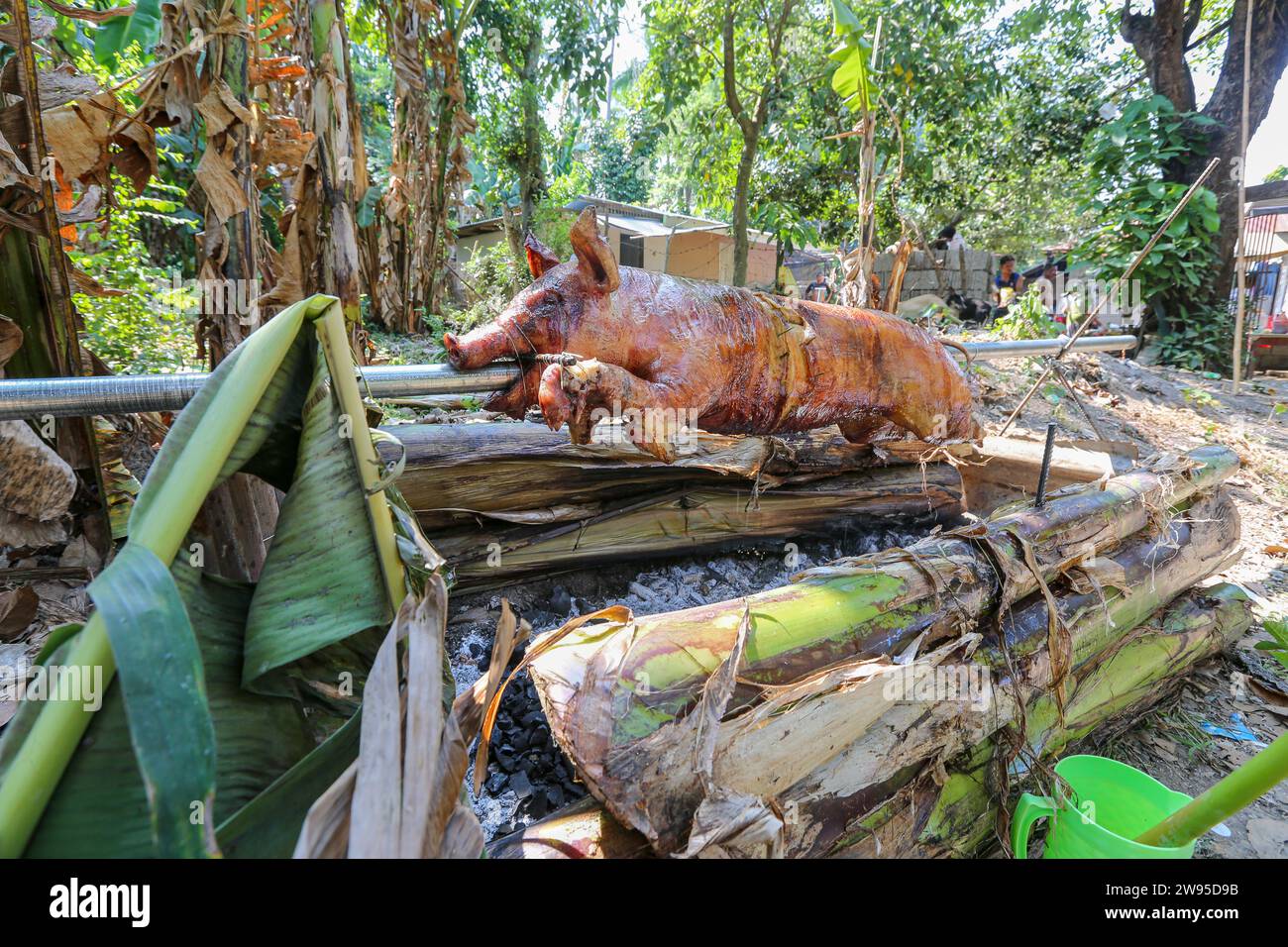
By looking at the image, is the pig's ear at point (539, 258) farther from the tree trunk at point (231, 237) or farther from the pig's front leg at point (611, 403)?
the tree trunk at point (231, 237)

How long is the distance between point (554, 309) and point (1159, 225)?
8.54 meters

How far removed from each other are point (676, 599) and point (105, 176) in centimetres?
264

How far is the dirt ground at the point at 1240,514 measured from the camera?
2.33m

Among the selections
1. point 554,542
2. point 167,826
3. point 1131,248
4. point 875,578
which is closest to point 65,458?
point 554,542

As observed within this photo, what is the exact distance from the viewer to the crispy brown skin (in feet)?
5.98

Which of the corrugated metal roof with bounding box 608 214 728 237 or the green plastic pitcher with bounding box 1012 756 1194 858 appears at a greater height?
the corrugated metal roof with bounding box 608 214 728 237

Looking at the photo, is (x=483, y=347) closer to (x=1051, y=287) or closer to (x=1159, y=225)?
(x=1159, y=225)

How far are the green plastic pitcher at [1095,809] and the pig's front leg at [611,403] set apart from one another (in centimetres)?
145

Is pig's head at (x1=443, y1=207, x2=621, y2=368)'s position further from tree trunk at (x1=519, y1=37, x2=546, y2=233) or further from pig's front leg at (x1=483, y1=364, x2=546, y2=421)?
tree trunk at (x1=519, y1=37, x2=546, y2=233)

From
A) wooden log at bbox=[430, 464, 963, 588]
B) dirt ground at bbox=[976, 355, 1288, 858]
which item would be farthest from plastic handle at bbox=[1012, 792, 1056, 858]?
wooden log at bbox=[430, 464, 963, 588]

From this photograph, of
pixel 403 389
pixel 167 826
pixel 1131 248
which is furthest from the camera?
pixel 1131 248

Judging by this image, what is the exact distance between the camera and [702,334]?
2.09 meters
